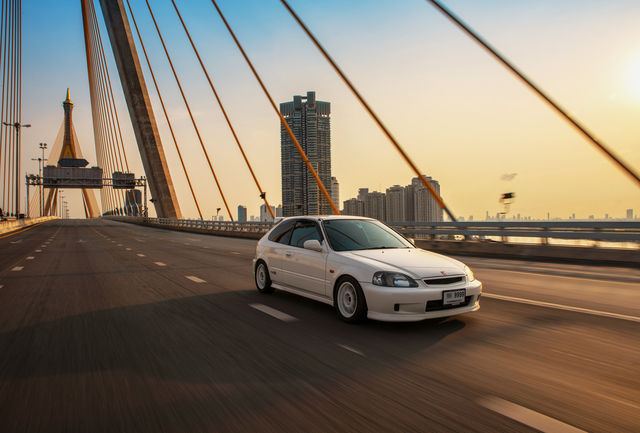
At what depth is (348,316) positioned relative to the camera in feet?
19.3

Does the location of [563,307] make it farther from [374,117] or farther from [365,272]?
[374,117]

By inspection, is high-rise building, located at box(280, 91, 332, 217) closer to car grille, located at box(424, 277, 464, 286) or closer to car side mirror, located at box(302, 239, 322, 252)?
car side mirror, located at box(302, 239, 322, 252)

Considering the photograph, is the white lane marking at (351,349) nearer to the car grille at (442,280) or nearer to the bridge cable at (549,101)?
the car grille at (442,280)

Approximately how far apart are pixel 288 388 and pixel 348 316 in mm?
2259

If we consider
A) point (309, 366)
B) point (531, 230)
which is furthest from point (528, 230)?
point (309, 366)

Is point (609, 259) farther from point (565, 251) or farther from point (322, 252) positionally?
point (322, 252)

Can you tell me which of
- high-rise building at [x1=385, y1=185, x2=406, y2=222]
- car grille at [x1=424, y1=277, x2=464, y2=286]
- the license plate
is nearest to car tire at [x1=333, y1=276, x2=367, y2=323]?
car grille at [x1=424, y1=277, x2=464, y2=286]

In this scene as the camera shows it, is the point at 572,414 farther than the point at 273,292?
No

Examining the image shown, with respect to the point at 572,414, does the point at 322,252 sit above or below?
above

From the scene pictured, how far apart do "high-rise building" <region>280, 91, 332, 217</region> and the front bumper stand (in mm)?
28039

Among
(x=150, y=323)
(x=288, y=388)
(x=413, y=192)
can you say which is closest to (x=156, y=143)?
(x=413, y=192)

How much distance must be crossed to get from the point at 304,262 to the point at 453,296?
2.29 meters

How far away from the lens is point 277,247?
25.7ft

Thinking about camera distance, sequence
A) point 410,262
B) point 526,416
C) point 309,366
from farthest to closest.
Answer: point 410,262, point 309,366, point 526,416
